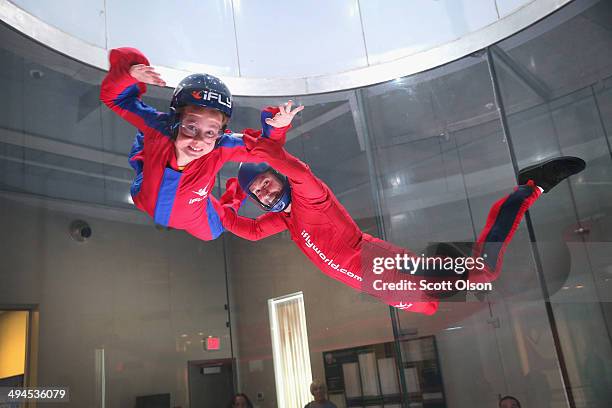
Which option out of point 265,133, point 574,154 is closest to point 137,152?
point 265,133

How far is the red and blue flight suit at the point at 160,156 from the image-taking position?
2.28 metres

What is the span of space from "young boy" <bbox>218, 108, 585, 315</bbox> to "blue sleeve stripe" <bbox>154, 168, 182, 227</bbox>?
0.38 meters

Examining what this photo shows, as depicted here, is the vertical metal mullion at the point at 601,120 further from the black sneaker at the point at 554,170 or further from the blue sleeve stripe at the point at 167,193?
the blue sleeve stripe at the point at 167,193

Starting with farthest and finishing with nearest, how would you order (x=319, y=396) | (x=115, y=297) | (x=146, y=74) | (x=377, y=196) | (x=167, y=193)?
1. (x=377, y=196)
2. (x=319, y=396)
3. (x=115, y=297)
4. (x=167, y=193)
5. (x=146, y=74)

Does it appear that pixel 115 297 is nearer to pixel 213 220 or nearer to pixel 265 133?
pixel 213 220

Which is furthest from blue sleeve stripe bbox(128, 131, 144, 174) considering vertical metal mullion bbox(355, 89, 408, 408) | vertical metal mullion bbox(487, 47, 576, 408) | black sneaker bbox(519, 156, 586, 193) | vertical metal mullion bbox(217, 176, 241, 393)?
vertical metal mullion bbox(487, 47, 576, 408)

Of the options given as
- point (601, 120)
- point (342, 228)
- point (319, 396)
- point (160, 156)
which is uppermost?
point (601, 120)

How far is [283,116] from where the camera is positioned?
7.28ft

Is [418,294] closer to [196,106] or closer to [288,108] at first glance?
[288,108]

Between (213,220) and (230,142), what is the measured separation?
1.54 ft

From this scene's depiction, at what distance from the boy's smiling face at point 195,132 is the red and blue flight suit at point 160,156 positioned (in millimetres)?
45

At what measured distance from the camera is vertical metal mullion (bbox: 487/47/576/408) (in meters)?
3.51

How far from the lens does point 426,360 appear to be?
13.0 ft

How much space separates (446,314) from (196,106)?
98.6 inches
